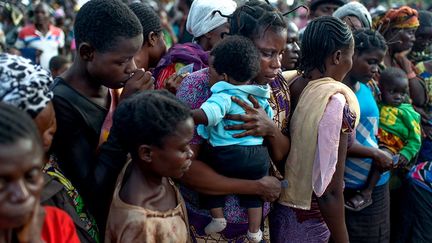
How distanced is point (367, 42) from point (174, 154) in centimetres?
185

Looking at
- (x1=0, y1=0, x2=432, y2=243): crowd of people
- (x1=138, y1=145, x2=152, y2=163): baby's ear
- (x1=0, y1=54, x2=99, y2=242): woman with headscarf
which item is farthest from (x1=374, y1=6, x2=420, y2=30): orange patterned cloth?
(x1=0, y1=54, x2=99, y2=242): woman with headscarf

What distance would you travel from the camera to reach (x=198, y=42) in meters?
3.40

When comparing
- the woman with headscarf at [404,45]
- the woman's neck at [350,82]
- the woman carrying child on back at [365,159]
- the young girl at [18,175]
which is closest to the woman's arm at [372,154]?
the woman carrying child on back at [365,159]

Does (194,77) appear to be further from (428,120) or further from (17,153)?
(428,120)

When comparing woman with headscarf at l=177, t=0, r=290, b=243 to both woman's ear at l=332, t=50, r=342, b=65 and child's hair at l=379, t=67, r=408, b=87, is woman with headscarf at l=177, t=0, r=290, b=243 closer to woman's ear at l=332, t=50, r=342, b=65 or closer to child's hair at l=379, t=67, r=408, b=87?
woman's ear at l=332, t=50, r=342, b=65

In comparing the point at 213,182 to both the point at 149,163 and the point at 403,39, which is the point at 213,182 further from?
the point at 403,39

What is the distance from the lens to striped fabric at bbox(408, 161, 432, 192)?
13.4 ft

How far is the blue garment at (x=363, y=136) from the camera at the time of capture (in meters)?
3.34

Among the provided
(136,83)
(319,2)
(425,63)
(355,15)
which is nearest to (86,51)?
(136,83)

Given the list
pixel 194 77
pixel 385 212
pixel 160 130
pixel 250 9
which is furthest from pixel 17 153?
pixel 385 212

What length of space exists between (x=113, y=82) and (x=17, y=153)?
87 centimetres

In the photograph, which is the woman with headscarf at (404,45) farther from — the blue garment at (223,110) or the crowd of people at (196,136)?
the blue garment at (223,110)

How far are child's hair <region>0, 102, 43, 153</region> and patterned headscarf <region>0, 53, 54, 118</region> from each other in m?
0.23

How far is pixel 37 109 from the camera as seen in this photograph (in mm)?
1808
